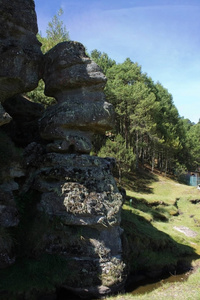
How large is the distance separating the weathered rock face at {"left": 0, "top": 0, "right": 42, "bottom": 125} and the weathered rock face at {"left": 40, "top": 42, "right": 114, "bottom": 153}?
73cm

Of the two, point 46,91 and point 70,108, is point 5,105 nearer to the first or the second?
point 46,91

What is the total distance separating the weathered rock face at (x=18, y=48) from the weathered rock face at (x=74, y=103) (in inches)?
28.9

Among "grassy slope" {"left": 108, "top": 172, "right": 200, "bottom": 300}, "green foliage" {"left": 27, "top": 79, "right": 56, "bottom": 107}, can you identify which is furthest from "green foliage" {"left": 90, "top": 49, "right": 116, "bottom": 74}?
"grassy slope" {"left": 108, "top": 172, "right": 200, "bottom": 300}

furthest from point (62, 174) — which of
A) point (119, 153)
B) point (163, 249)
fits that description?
point (119, 153)

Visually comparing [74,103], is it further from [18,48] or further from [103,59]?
[103,59]

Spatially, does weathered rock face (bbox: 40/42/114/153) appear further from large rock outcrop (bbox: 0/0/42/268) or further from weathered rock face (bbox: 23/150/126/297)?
large rock outcrop (bbox: 0/0/42/268)

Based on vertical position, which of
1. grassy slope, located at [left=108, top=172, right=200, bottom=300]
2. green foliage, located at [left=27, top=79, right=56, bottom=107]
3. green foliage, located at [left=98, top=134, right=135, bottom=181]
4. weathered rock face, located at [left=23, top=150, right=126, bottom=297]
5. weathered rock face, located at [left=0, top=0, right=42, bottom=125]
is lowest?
grassy slope, located at [left=108, top=172, right=200, bottom=300]

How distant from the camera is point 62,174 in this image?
9.05m

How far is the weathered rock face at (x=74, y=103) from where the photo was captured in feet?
31.9

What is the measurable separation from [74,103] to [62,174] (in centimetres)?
270

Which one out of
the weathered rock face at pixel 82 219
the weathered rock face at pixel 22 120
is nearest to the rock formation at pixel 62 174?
the weathered rock face at pixel 82 219

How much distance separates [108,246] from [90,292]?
4.72 ft

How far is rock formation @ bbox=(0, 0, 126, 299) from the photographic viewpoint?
8.20m

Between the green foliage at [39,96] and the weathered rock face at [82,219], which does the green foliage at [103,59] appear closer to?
the green foliage at [39,96]
